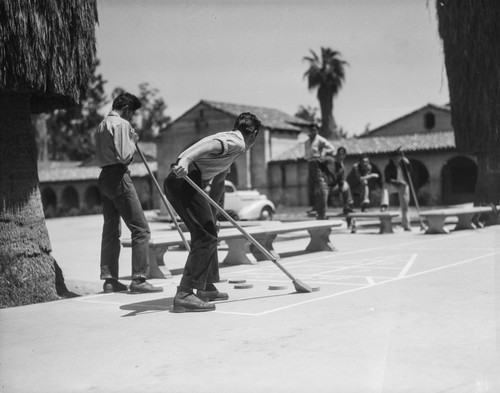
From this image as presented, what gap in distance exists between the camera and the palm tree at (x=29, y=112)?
726 cm

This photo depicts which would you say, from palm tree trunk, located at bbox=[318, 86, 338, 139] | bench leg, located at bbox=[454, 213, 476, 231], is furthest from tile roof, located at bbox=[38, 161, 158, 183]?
bench leg, located at bbox=[454, 213, 476, 231]

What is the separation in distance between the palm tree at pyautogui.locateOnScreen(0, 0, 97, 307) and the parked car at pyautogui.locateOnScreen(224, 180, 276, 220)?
19.1 metres

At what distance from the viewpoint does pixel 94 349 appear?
17.2ft

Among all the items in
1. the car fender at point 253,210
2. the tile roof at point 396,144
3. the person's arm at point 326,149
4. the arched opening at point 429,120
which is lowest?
the car fender at point 253,210

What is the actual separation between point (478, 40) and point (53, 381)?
1693 cm

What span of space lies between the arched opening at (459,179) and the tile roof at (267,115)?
37.8 ft

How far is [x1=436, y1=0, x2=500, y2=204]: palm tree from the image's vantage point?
18.4 m

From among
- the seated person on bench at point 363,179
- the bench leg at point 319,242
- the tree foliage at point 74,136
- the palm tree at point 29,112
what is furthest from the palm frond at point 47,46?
the tree foliage at point 74,136

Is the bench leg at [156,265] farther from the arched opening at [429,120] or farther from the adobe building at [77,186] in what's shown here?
the adobe building at [77,186]

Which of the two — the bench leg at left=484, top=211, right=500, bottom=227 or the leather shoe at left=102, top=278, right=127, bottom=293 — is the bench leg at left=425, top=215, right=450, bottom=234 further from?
the leather shoe at left=102, top=278, right=127, bottom=293

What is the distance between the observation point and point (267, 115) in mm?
51688

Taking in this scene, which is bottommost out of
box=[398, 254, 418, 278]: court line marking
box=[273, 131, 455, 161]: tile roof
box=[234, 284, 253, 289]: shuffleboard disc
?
box=[398, 254, 418, 278]: court line marking

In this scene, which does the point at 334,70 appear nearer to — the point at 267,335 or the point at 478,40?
the point at 478,40

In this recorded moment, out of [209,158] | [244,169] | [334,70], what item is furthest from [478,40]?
[334,70]
